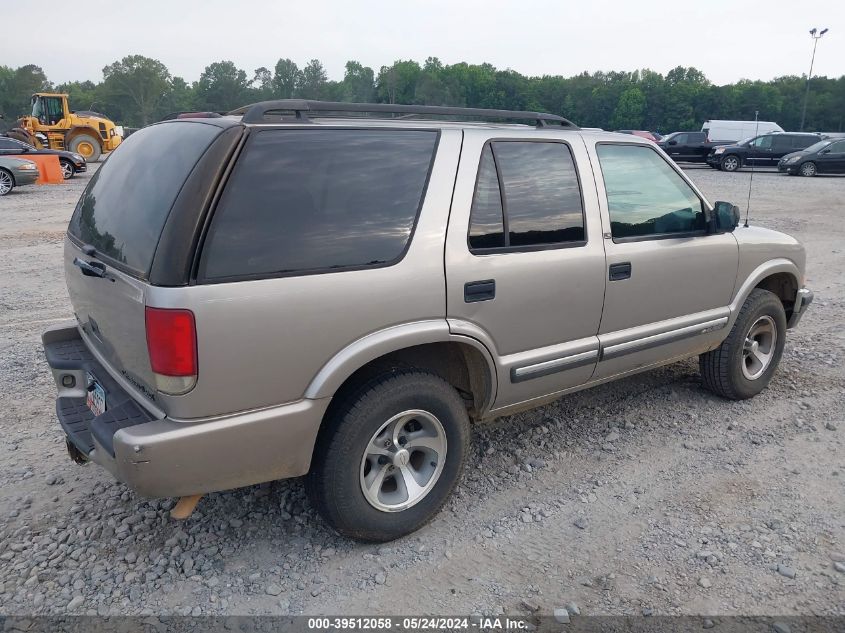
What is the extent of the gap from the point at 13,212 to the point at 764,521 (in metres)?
15.2

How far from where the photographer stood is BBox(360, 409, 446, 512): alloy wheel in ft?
10.00

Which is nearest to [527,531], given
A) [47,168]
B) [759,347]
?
[759,347]

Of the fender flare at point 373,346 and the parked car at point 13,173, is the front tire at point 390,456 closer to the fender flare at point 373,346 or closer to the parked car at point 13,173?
the fender flare at point 373,346

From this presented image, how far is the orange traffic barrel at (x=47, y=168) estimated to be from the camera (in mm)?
19766

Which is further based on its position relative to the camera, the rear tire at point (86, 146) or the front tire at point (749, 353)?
the rear tire at point (86, 146)

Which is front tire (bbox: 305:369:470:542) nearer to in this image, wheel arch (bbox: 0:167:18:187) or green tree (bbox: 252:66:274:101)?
wheel arch (bbox: 0:167:18:187)

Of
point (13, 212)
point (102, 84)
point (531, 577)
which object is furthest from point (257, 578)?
point (102, 84)

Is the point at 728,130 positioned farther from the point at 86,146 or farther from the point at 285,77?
the point at 285,77

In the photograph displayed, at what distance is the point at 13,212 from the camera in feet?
46.3

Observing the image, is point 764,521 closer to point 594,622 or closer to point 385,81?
point 594,622

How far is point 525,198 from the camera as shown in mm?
3391

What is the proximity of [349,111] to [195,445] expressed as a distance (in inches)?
67.0

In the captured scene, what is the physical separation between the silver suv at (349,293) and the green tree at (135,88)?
104 meters

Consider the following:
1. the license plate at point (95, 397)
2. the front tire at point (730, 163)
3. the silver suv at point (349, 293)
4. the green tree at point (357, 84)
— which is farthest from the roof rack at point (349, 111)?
the green tree at point (357, 84)
